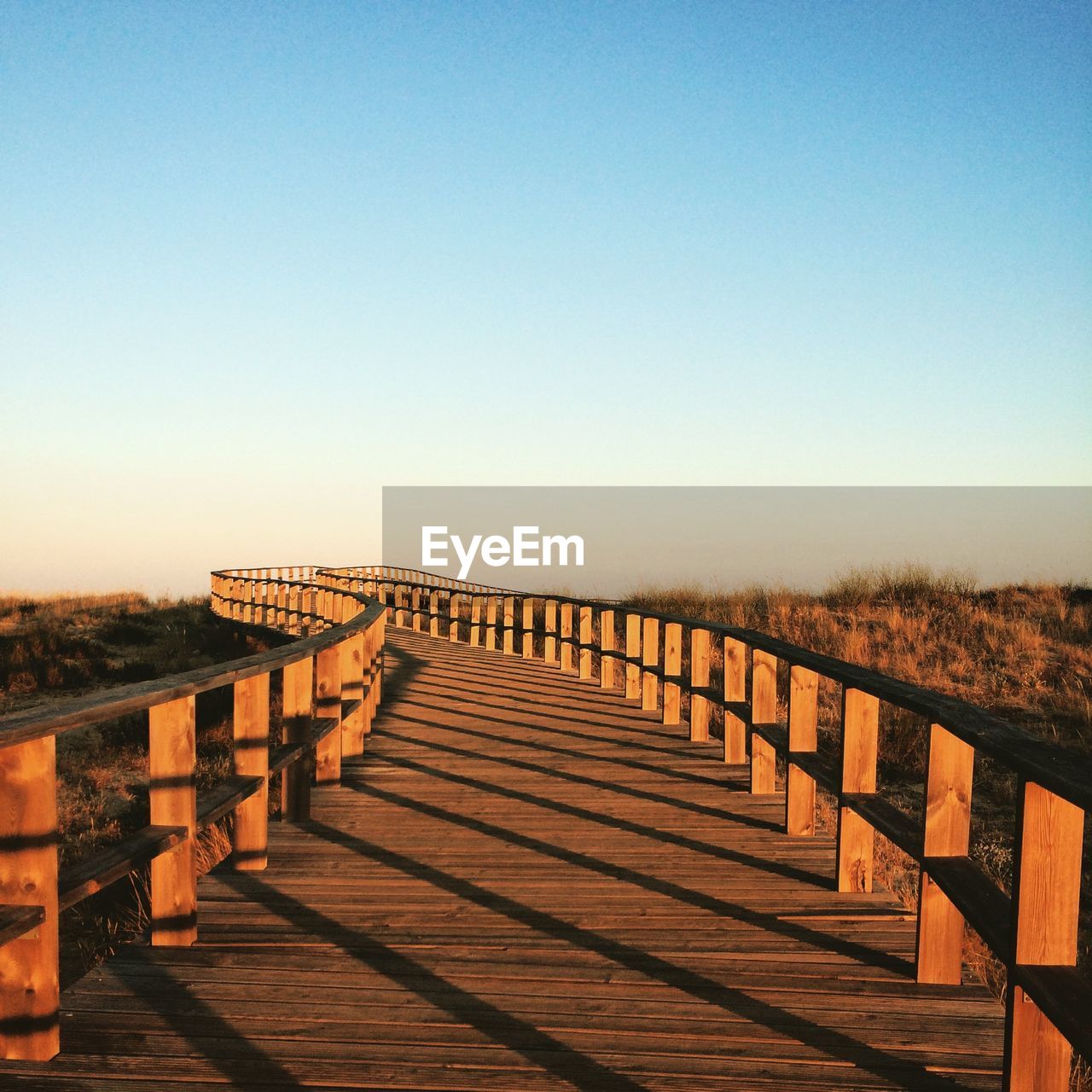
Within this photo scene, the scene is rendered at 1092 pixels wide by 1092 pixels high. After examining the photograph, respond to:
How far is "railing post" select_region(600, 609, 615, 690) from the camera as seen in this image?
13.9 metres

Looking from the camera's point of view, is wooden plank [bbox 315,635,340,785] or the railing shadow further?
wooden plank [bbox 315,635,340,785]

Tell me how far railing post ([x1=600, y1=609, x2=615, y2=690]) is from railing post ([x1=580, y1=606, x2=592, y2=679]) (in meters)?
0.49

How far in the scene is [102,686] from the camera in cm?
2378

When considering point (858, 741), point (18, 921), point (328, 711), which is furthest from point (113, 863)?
point (328, 711)

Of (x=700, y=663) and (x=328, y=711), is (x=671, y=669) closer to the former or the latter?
(x=700, y=663)

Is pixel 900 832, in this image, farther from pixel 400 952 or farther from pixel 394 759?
pixel 394 759

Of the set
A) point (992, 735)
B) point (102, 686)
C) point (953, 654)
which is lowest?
point (102, 686)

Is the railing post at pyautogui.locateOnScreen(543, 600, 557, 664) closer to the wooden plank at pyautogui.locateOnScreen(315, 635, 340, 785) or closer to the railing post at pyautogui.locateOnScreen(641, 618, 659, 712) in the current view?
the railing post at pyautogui.locateOnScreen(641, 618, 659, 712)

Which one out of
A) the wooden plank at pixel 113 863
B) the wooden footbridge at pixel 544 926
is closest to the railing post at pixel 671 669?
the wooden footbridge at pixel 544 926

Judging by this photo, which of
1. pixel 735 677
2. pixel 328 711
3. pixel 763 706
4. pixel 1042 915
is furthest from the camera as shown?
pixel 735 677

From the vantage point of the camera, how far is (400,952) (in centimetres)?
448

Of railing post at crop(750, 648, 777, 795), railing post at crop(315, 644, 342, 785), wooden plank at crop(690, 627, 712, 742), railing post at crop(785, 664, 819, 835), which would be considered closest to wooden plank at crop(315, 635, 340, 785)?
railing post at crop(315, 644, 342, 785)

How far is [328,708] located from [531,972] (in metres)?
3.54

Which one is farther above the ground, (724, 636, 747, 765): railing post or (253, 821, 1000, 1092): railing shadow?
(724, 636, 747, 765): railing post
